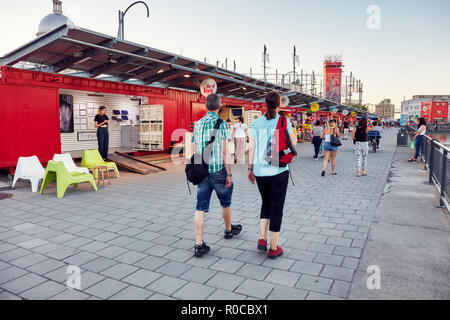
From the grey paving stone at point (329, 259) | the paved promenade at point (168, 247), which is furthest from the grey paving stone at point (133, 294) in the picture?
the grey paving stone at point (329, 259)

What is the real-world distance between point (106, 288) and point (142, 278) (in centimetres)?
36

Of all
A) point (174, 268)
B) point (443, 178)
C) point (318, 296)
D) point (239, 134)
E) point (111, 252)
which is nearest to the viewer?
point (318, 296)

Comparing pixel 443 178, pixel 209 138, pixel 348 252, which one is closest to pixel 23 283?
pixel 209 138

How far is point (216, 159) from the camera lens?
387 centimetres

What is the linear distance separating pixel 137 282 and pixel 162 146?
11906mm

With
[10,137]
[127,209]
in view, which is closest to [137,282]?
[127,209]

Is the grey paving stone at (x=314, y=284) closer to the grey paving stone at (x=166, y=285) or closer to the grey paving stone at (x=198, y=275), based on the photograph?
the grey paving stone at (x=198, y=275)

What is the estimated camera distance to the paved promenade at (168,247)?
10.4 ft

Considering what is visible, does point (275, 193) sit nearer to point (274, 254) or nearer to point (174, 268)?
point (274, 254)

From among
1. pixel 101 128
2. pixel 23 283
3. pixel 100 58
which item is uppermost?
pixel 100 58

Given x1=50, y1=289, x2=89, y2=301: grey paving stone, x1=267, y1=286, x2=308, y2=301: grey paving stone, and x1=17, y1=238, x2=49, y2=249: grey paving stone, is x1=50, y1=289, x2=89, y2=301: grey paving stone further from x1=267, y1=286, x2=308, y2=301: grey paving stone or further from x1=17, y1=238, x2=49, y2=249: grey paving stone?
x1=267, y1=286, x2=308, y2=301: grey paving stone

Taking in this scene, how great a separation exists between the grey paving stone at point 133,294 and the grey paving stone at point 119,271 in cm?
33

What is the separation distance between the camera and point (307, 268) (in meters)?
3.61

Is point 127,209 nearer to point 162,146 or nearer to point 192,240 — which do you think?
point 192,240
